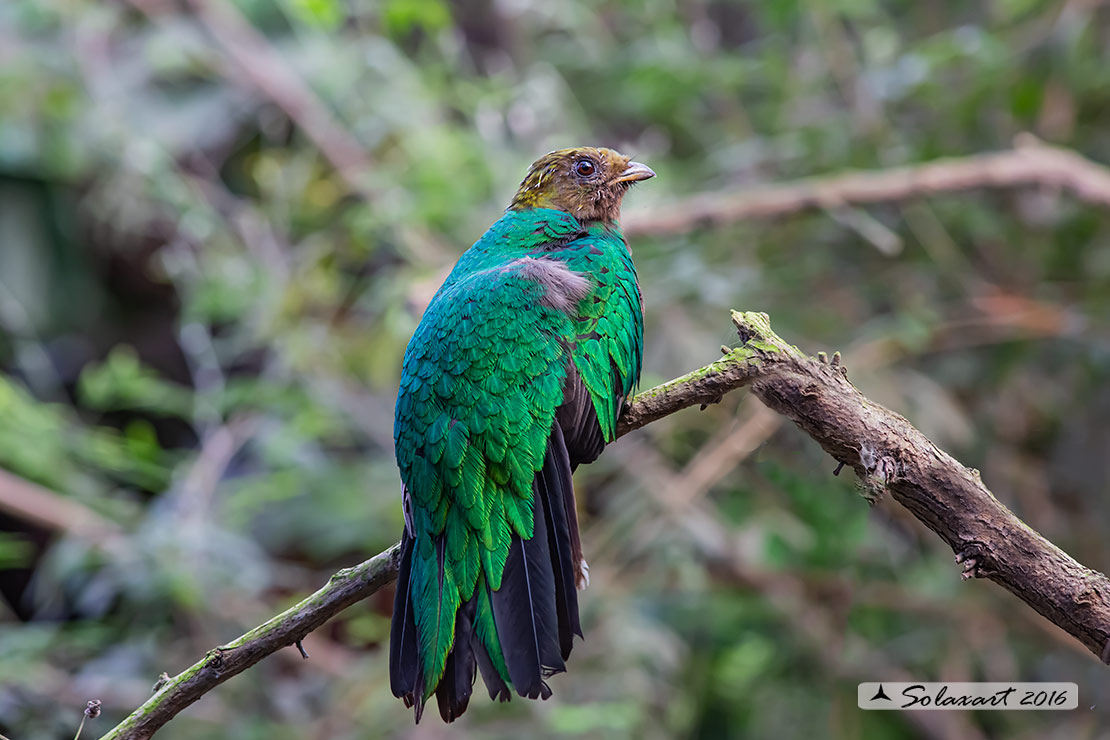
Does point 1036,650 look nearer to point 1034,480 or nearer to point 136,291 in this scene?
point 1034,480

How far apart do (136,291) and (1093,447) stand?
6718 millimetres

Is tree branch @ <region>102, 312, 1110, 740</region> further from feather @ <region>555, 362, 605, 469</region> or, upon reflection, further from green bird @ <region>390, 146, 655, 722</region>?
feather @ <region>555, 362, 605, 469</region>

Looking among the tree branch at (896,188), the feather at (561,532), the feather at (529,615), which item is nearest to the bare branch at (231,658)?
the feather at (529,615)

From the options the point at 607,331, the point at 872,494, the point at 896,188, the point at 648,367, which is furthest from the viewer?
the point at 648,367

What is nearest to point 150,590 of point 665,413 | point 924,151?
point 665,413

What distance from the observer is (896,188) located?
13.5ft

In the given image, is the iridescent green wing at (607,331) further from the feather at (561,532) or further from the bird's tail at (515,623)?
the bird's tail at (515,623)

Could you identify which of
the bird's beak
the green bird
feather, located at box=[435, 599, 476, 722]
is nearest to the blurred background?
the bird's beak

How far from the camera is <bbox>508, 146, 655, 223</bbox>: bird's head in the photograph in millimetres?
3160

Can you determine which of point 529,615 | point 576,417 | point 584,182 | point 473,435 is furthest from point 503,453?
point 584,182

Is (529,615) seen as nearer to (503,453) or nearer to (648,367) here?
(503,453)

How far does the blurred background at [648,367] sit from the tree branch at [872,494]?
5.90 feet

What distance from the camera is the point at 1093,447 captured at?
4.82 meters

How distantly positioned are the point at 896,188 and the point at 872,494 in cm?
252
